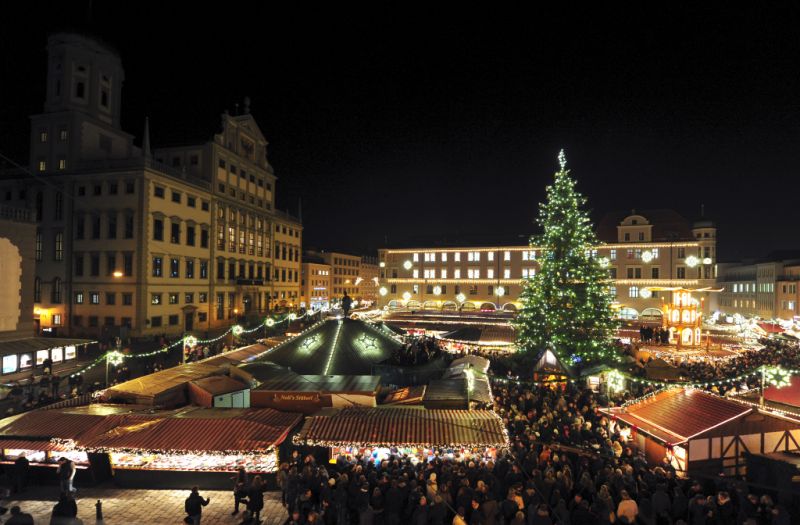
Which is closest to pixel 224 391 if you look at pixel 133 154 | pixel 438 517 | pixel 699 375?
pixel 438 517

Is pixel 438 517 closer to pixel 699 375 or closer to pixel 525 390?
pixel 525 390

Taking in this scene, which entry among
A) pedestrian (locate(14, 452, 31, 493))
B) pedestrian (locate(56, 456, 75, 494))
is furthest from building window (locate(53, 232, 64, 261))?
pedestrian (locate(56, 456, 75, 494))

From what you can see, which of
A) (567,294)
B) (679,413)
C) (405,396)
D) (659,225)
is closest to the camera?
(679,413)

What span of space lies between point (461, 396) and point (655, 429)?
234 inches

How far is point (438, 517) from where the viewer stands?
337 inches

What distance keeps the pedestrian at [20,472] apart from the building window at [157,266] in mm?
31387

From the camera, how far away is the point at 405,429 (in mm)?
11219

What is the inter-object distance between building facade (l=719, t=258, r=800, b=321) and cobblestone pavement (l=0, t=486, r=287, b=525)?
252 ft

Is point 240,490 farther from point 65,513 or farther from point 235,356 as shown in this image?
point 235,356

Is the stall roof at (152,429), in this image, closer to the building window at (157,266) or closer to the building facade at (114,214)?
the building facade at (114,214)

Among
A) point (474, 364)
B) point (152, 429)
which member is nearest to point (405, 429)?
point (152, 429)

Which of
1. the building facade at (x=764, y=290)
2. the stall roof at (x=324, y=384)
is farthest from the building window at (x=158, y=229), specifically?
the building facade at (x=764, y=290)

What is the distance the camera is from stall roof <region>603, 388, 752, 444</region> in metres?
12.5

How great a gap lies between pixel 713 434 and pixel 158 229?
42630 millimetres
